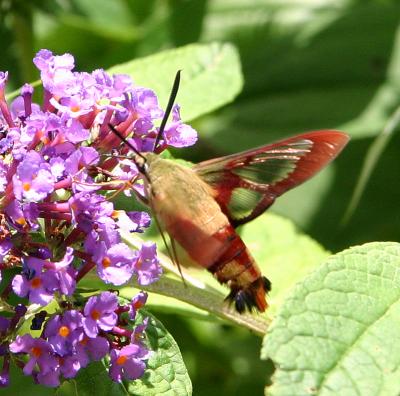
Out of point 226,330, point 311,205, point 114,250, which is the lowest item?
point 226,330

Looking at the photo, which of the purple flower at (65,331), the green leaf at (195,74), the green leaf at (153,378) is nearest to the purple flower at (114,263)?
the purple flower at (65,331)

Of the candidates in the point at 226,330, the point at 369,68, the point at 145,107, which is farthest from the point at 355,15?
the point at 145,107

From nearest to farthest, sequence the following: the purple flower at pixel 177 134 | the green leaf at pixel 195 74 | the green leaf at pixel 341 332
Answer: the green leaf at pixel 341 332 → the purple flower at pixel 177 134 → the green leaf at pixel 195 74

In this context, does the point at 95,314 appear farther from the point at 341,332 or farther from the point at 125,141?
the point at 341,332

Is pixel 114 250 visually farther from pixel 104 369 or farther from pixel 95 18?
pixel 95 18

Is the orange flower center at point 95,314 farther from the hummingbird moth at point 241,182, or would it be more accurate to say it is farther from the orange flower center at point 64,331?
the hummingbird moth at point 241,182
